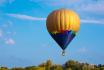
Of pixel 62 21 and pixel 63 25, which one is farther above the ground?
pixel 62 21

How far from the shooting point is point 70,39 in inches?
2450

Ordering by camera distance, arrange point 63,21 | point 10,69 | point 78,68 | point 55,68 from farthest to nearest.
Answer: point 78,68
point 55,68
point 10,69
point 63,21

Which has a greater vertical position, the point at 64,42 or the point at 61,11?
the point at 61,11

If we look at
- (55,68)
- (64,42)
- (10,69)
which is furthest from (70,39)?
(55,68)

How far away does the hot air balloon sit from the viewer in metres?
61.3

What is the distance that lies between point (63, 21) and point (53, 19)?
150 centimetres

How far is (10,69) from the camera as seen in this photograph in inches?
4439

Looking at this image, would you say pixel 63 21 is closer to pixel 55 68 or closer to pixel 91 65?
pixel 55 68

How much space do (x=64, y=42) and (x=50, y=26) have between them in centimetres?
327

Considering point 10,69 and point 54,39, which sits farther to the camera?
point 10,69

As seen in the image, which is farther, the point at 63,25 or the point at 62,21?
the point at 63,25

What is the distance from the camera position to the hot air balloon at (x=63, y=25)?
6134cm

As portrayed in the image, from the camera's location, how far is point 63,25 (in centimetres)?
6162

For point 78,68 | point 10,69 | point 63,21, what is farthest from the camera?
point 78,68
